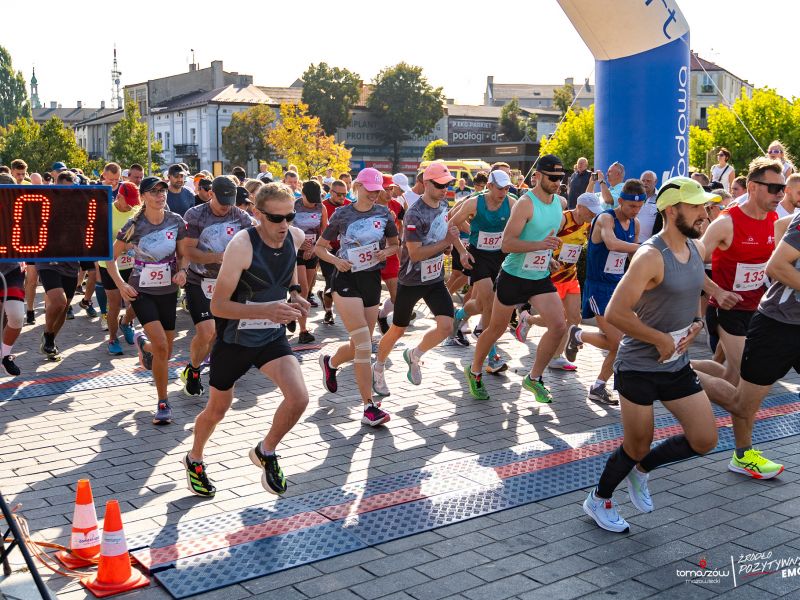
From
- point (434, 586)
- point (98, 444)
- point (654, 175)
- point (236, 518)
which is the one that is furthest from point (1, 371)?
point (654, 175)

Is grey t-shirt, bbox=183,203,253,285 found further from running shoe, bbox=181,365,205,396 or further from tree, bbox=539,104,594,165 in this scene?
tree, bbox=539,104,594,165

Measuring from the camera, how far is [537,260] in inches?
287

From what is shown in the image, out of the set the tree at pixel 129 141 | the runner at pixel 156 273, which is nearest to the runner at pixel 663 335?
the runner at pixel 156 273

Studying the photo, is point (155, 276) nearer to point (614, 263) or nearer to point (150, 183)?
point (150, 183)

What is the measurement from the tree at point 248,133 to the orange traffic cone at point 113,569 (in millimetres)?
73548

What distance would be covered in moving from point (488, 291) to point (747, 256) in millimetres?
3166

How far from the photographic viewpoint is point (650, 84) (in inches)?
488

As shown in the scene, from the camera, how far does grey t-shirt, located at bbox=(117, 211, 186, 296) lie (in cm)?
724

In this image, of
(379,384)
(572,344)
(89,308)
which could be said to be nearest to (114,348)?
(89,308)

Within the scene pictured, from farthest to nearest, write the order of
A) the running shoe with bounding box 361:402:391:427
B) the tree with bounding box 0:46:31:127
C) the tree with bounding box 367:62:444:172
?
1. the tree with bounding box 0:46:31:127
2. the tree with bounding box 367:62:444:172
3. the running shoe with bounding box 361:402:391:427

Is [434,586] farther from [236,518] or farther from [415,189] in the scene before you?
[415,189]

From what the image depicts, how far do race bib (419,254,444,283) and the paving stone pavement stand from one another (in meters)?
1.09

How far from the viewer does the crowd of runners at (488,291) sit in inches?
182

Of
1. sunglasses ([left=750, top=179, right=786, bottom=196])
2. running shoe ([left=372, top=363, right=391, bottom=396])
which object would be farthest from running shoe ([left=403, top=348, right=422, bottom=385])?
sunglasses ([left=750, top=179, right=786, bottom=196])
